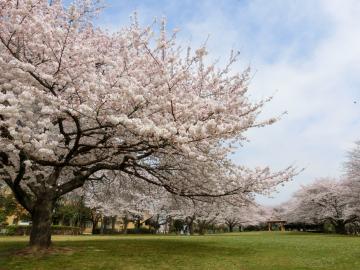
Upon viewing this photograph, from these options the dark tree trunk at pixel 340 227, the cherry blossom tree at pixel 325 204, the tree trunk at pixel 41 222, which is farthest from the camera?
the dark tree trunk at pixel 340 227

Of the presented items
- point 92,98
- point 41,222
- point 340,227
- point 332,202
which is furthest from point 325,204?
point 92,98

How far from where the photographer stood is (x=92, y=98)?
392 inches

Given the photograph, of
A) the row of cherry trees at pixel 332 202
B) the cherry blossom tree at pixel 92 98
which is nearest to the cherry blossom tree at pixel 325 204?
the row of cherry trees at pixel 332 202

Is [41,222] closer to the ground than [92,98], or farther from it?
closer to the ground

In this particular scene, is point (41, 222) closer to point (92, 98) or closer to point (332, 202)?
point (92, 98)

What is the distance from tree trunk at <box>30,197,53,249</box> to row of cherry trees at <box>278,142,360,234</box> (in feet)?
110


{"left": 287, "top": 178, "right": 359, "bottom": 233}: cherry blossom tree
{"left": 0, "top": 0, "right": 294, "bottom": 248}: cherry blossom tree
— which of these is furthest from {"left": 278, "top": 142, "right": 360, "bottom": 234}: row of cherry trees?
{"left": 0, "top": 0, "right": 294, "bottom": 248}: cherry blossom tree

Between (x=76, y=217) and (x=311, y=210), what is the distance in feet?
117

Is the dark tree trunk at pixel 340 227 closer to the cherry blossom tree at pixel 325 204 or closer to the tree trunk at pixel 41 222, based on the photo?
the cherry blossom tree at pixel 325 204

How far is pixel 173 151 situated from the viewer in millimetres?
12945

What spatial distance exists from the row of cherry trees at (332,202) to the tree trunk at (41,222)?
3341 centimetres

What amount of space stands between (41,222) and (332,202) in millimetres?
45625

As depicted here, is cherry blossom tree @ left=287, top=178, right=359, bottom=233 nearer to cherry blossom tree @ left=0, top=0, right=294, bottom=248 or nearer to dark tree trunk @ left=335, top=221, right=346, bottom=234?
dark tree trunk @ left=335, top=221, right=346, bottom=234

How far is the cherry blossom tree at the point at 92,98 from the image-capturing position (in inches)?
397
